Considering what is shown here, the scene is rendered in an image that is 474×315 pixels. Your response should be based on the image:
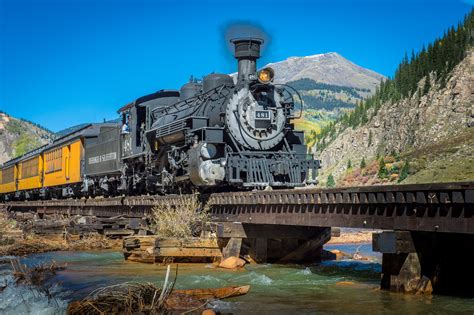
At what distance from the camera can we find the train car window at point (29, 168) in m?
45.1

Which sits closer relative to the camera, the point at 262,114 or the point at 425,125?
the point at 262,114

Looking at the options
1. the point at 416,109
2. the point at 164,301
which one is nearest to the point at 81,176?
the point at 164,301

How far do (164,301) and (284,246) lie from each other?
32.3 feet

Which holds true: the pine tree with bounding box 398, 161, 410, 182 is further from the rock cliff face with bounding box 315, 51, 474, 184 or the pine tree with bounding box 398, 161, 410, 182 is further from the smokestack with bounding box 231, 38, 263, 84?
the smokestack with bounding box 231, 38, 263, 84

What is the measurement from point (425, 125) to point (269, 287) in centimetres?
7856

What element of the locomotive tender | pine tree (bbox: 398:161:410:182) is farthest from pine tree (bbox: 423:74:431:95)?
the locomotive tender

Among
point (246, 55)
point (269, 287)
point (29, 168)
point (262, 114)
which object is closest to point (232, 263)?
point (269, 287)

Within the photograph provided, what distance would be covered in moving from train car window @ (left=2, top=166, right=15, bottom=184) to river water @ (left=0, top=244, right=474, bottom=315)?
37.3 m

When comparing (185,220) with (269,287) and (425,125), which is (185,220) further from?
(425,125)

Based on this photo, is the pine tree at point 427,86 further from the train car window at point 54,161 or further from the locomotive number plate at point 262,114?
the locomotive number plate at point 262,114

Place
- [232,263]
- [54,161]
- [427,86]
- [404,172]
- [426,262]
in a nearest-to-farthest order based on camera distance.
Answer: [426,262]
[232,263]
[54,161]
[404,172]
[427,86]

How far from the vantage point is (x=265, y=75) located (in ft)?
65.9

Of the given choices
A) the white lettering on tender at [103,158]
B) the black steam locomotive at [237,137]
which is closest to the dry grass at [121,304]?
the black steam locomotive at [237,137]

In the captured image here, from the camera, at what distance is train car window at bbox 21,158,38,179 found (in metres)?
45.1
